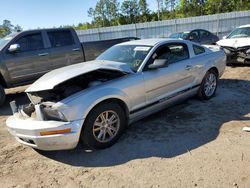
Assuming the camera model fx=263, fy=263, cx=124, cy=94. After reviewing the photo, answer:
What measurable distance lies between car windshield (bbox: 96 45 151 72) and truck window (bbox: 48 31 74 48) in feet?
10.0

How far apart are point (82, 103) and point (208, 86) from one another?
3.45 m

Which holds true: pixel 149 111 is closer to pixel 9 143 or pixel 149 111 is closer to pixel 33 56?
pixel 9 143

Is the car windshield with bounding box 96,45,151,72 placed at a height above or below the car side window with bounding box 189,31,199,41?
above

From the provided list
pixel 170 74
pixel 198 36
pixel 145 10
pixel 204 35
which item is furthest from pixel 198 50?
pixel 145 10

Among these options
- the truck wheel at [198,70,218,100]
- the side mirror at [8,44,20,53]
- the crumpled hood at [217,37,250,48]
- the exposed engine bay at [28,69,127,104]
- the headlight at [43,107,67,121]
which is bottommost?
the truck wheel at [198,70,218,100]

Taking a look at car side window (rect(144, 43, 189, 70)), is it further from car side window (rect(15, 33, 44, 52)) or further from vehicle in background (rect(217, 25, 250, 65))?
vehicle in background (rect(217, 25, 250, 65))

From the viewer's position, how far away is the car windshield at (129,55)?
4.66 meters

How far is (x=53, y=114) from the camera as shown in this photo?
3.64 meters

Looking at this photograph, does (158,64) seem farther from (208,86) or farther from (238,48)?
(238,48)

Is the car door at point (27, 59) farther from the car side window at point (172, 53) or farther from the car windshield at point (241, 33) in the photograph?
the car windshield at point (241, 33)

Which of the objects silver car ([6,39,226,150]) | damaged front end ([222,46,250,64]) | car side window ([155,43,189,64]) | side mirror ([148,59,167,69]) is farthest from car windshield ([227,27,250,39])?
side mirror ([148,59,167,69])

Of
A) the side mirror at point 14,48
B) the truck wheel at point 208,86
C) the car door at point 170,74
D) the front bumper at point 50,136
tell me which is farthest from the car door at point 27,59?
the truck wheel at point 208,86

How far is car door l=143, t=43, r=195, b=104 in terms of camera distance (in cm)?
455

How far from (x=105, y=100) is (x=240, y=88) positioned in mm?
4443
